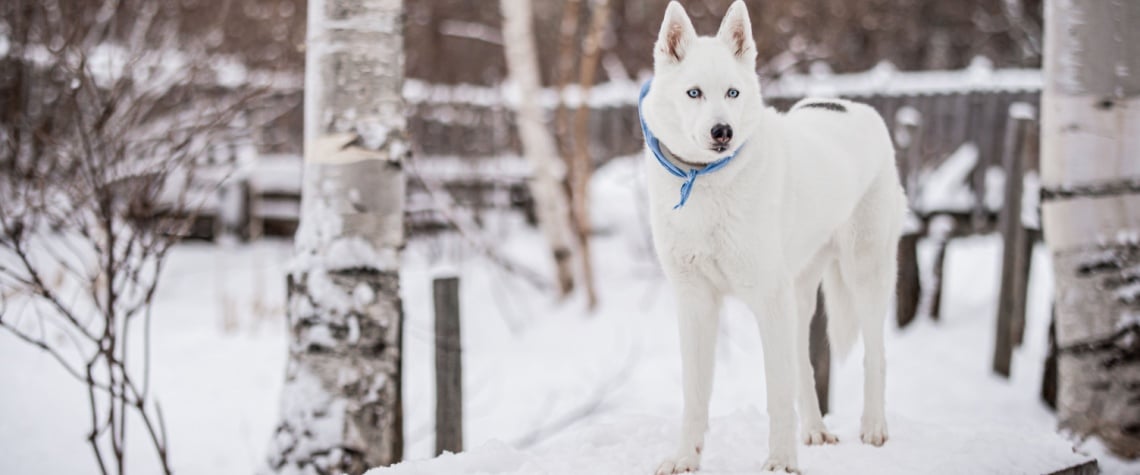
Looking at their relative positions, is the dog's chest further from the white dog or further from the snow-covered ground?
the snow-covered ground

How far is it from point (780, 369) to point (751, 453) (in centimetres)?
39

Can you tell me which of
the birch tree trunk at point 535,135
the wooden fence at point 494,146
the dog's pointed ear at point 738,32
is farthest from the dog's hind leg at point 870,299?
the wooden fence at point 494,146

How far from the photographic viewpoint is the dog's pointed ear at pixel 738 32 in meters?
2.28

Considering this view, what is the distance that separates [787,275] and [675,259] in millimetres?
368

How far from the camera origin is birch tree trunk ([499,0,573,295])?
7301mm

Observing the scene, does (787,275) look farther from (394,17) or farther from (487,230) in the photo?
(487,230)

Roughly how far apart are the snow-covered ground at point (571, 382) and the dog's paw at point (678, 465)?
76 millimetres

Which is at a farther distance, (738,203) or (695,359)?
(695,359)

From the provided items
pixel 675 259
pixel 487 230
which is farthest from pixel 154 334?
pixel 675 259

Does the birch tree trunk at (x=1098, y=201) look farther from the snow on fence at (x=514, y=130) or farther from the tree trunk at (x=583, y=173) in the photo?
the snow on fence at (x=514, y=130)

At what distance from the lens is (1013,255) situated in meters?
5.35

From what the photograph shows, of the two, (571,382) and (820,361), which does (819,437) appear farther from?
(571,382)

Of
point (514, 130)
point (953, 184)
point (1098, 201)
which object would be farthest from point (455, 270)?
point (514, 130)

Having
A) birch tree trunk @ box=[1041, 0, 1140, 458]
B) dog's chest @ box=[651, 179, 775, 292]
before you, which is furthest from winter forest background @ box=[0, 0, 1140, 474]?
dog's chest @ box=[651, 179, 775, 292]
